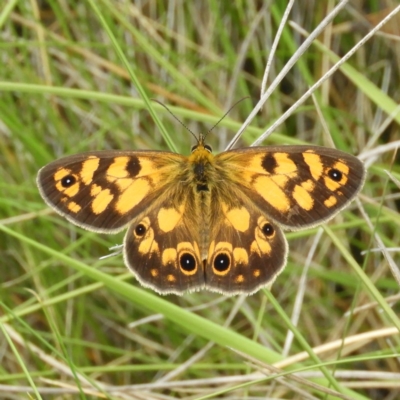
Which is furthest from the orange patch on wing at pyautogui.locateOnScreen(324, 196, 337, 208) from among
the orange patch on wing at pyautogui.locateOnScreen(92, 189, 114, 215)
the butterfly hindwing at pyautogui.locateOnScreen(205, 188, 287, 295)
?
the orange patch on wing at pyautogui.locateOnScreen(92, 189, 114, 215)

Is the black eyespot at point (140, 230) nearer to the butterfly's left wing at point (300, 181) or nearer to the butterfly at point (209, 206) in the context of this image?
the butterfly at point (209, 206)

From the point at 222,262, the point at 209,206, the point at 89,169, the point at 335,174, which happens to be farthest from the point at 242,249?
the point at 89,169

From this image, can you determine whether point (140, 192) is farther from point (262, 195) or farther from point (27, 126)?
point (27, 126)

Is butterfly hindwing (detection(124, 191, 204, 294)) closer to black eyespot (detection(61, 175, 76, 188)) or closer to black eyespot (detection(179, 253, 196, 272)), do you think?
black eyespot (detection(179, 253, 196, 272))

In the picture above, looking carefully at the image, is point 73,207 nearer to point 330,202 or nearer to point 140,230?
point 140,230

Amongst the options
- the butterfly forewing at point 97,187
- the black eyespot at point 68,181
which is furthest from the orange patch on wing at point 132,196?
the black eyespot at point 68,181

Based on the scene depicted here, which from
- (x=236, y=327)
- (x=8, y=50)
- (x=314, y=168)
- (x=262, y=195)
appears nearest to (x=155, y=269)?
(x=262, y=195)
